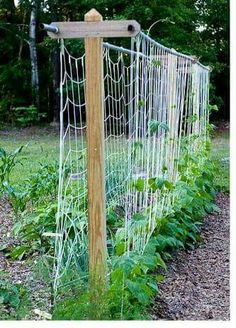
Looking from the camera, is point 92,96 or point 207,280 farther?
point 207,280

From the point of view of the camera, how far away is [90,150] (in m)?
1.60

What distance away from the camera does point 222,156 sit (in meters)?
6.01

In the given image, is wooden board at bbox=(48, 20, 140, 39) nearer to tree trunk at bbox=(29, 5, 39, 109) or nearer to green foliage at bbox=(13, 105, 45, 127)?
green foliage at bbox=(13, 105, 45, 127)

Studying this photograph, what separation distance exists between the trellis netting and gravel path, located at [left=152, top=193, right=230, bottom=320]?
0.64 ft

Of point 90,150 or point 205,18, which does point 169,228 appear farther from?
point 205,18

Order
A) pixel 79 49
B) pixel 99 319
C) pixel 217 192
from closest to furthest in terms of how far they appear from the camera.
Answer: pixel 99 319, pixel 217 192, pixel 79 49

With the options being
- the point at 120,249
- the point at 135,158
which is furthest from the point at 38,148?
the point at 120,249

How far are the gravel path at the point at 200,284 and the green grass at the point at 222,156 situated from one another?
132 cm

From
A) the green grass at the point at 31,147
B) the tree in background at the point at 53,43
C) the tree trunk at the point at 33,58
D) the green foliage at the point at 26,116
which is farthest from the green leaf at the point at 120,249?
the tree trunk at the point at 33,58

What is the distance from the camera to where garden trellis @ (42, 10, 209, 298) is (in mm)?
1605

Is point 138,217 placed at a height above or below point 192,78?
below

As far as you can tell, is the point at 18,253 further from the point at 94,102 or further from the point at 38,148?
the point at 38,148
